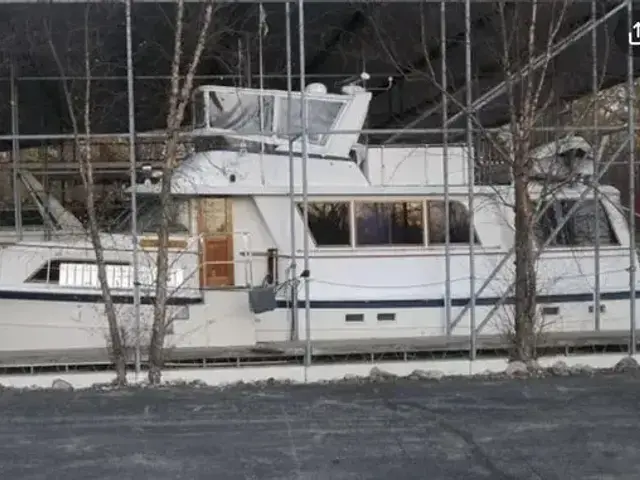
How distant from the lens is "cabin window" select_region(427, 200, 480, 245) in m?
12.3

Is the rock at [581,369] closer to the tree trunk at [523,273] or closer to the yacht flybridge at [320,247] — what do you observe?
the tree trunk at [523,273]

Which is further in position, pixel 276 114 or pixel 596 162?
pixel 276 114

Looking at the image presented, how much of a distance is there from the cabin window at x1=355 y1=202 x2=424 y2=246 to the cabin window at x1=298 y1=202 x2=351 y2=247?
147mm

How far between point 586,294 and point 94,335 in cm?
597

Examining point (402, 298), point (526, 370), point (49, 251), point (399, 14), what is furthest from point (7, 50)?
point (526, 370)

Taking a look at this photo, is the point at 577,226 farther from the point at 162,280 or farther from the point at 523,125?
the point at 162,280

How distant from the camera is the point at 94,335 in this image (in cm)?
1124

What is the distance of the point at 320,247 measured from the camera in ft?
39.4

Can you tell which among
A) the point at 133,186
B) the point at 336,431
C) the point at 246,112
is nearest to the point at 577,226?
the point at 246,112

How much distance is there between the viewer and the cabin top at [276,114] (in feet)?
40.0

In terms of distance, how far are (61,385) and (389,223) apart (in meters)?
4.61

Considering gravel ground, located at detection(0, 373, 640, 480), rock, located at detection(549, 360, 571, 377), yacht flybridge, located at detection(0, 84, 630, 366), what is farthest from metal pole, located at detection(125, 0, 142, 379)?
rock, located at detection(549, 360, 571, 377)

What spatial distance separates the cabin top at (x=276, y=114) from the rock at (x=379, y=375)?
11.1 ft

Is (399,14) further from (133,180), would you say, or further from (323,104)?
(133,180)
